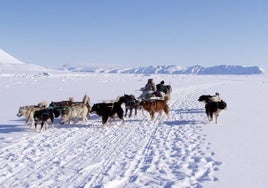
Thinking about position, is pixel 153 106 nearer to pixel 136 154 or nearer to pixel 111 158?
pixel 136 154

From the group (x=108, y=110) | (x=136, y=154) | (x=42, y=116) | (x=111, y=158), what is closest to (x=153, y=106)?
(x=108, y=110)

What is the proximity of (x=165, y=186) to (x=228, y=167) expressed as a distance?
188cm

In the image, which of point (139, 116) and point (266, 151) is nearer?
point (266, 151)

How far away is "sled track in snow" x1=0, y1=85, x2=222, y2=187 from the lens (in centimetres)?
680

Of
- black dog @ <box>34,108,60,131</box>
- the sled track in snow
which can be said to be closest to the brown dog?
the sled track in snow

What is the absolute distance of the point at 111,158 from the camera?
8352mm

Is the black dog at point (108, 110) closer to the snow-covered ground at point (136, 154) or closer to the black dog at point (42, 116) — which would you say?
the snow-covered ground at point (136, 154)

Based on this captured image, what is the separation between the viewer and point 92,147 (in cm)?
946

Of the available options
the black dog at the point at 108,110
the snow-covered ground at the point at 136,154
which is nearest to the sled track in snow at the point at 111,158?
the snow-covered ground at the point at 136,154

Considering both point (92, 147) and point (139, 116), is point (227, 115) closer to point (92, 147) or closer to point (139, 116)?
point (139, 116)

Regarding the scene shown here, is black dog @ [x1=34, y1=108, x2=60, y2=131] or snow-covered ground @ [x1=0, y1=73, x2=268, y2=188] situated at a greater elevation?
black dog @ [x1=34, y1=108, x2=60, y2=131]

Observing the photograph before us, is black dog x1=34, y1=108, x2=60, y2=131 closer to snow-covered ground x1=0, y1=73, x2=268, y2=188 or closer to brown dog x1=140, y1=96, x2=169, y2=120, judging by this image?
snow-covered ground x1=0, y1=73, x2=268, y2=188

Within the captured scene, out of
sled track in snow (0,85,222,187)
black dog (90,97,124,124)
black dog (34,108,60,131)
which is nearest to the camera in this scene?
sled track in snow (0,85,222,187)

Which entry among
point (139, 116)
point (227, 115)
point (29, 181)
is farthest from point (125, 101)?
point (29, 181)
